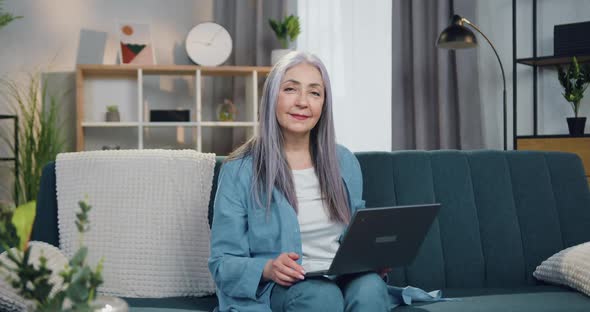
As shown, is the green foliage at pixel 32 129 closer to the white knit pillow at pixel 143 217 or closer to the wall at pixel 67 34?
the wall at pixel 67 34

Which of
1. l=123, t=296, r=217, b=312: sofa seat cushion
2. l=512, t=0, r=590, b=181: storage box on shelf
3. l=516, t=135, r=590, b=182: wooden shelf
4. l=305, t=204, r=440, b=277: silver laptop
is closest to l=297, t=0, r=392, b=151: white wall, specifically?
l=512, t=0, r=590, b=181: storage box on shelf

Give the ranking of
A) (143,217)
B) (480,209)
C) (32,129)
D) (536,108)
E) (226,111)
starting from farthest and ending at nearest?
(226,111) → (32,129) → (536,108) → (480,209) → (143,217)

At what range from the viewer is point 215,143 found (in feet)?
15.1

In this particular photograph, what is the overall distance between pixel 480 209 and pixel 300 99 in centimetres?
72

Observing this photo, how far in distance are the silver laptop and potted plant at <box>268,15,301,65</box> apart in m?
2.64

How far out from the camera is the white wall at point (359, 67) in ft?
13.7

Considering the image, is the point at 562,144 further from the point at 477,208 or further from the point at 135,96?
the point at 135,96

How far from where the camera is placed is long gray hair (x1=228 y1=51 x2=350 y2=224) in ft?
6.17

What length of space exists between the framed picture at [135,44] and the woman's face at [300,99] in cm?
254

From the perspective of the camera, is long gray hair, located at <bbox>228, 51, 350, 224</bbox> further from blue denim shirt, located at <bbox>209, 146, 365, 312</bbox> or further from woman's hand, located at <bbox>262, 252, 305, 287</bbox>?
woman's hand, located at <bbox>262, 252, 305, 287</bbox>

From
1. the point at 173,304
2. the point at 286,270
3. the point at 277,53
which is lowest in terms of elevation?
the point at 173,304

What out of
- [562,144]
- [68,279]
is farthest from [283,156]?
[562,144]

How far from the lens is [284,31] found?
422cm

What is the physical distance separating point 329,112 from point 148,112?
2.78 m
